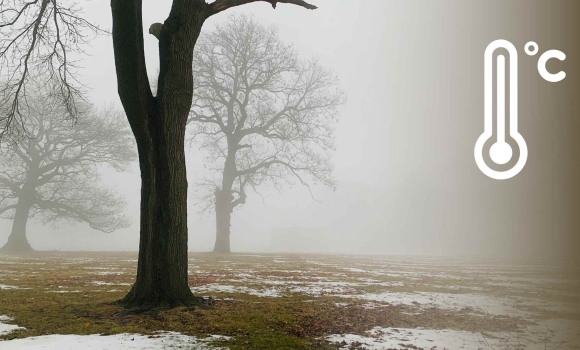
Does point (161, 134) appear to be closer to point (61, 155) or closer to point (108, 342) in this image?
point (108, 342)

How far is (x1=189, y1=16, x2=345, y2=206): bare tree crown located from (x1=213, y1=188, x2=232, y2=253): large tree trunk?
A: 0.67 meters

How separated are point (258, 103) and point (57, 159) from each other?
494 inches

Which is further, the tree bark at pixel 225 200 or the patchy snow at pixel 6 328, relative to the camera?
the tree bark at pixel 225 200

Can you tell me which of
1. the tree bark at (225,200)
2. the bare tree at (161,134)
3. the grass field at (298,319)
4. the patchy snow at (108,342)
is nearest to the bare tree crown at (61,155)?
the tree bark at (225,200)

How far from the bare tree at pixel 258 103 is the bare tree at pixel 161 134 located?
1670 centimetres

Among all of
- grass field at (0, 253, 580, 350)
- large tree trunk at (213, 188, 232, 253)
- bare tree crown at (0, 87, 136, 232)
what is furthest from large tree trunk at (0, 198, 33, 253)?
grass field at (0, 253, 580, 350)

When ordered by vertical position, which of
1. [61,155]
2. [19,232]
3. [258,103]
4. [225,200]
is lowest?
[19,232]

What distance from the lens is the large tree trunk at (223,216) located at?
2272 cm

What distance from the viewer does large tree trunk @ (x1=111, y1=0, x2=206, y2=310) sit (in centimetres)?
570

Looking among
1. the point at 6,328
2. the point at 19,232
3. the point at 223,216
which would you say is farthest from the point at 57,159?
the point at 6,328

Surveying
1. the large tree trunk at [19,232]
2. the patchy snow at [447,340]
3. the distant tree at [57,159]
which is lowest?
the patchy snow at [447,340]

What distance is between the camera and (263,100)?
23344 millimetres

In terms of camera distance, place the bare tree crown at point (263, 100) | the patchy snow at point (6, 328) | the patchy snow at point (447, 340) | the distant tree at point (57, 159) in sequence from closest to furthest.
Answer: the patchy snow at point (447, 340) → the patchy snow at point (6, 328) → the bare tree crown at point (263, 100) → the distant tree at point (57, 159)

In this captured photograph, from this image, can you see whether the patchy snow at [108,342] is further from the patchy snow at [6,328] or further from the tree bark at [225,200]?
the tree bark at [225,200]
